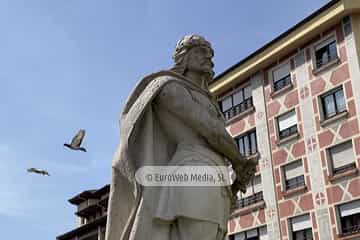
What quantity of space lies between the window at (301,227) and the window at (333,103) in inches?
210

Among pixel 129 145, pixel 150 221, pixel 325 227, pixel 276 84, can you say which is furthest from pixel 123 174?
pixel 276 84

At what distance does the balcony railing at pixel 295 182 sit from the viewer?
93.6 ft

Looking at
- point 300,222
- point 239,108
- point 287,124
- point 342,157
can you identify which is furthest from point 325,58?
point 300,222

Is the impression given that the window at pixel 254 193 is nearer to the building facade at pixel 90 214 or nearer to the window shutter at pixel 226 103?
the window shutter at pixel 226 103

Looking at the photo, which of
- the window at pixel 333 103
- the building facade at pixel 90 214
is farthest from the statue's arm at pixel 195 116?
the building facade at pixel 90 214

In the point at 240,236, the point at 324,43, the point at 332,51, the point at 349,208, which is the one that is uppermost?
the point at 324,43

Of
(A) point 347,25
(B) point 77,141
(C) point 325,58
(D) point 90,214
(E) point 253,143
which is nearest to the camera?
(B) point 77,141

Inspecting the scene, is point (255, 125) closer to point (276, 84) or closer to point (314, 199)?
point (276, 84)

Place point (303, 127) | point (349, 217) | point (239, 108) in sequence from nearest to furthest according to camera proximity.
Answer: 1. point (349, 217)
2. point (303, 127)
3. point (239, 108)

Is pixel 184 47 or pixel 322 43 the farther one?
pixel 322 43

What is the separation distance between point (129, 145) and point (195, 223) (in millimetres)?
838

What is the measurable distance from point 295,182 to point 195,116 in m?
25.3

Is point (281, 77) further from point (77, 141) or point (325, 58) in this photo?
point (77, 141)

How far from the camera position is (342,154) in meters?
26.6
